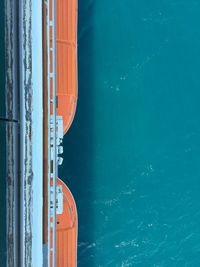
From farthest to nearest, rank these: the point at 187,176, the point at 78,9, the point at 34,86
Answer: the point at 187,176, the point at 78,9, the point at 34,86

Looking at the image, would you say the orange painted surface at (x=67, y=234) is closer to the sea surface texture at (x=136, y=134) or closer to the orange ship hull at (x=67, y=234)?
the orange ship hull at (x=67, y=234)

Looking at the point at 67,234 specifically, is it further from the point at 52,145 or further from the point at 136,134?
the point at 136,134

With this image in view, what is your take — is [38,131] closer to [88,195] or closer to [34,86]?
[34,86]

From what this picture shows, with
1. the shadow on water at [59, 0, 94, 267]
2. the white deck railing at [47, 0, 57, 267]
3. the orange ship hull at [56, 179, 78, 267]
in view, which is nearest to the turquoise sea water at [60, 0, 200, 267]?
the shadow on water at [59, 0, 94, 267]

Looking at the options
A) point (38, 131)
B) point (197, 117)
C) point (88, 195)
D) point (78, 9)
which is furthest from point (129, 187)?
point (78, 9)
